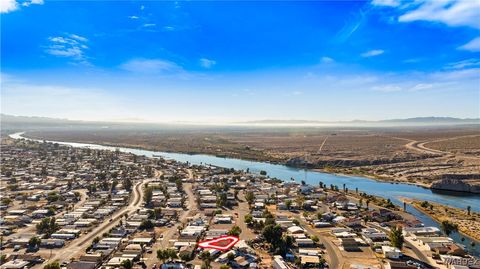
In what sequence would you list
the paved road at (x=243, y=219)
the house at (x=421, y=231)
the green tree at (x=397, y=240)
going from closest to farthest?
1. the green tree at (x=397, y=240)
2. the house at (x=421, y=231)
3. the paved road at (x=243, y=219)

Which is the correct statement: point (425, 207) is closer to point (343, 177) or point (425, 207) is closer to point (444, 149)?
point (343, 177)

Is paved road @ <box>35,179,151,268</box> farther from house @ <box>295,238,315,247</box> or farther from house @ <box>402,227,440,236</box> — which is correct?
house @ <box>402,227,440,236</box>

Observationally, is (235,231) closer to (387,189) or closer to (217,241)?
(217,241)

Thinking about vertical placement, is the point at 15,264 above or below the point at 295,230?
below

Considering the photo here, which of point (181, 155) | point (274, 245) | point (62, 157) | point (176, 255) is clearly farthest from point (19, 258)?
point (181, 155)

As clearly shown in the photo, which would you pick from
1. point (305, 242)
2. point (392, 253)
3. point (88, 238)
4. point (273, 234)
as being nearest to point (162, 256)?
point (273, 234)

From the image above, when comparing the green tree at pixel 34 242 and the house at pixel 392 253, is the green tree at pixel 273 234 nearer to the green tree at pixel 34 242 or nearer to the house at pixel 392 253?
the house at pixel 392 253

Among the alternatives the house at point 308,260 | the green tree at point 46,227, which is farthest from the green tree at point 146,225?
the house at point 308,260

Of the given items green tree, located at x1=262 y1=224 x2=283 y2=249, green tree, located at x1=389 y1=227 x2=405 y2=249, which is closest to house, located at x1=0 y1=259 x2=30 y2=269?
green tree, located at x1=262 y1=224 x2=283 y2=249
